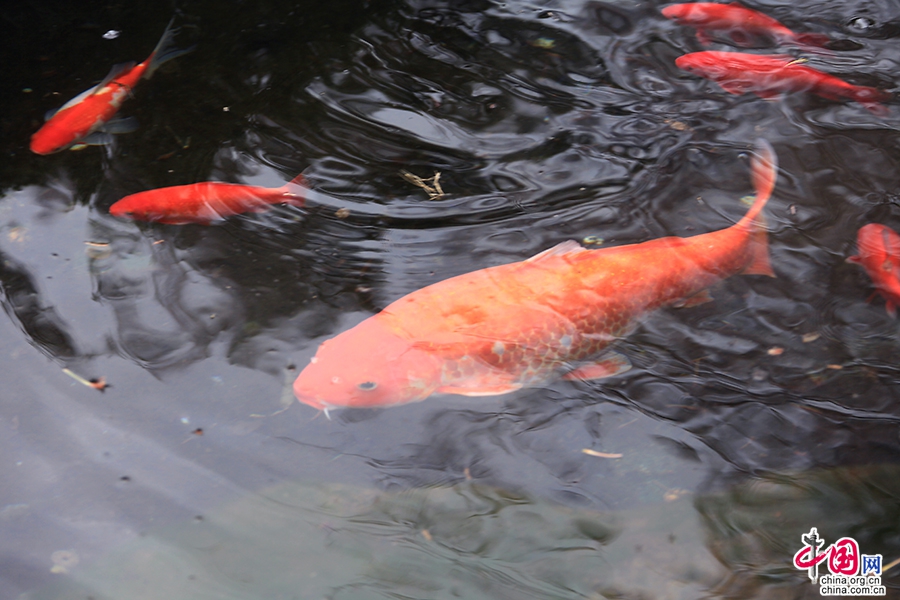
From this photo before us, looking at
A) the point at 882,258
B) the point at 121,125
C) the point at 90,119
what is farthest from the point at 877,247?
the point at 90,119

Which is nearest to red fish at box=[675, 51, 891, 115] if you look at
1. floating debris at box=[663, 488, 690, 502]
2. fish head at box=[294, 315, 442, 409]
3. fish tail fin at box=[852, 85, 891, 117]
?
fish tail fin at box=[852, 85, 891, 117]

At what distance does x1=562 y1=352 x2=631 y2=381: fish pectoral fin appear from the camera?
281 centimetres

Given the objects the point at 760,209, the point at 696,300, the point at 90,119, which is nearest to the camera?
the point at 696,300

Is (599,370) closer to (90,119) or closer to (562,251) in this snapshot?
(562,251)

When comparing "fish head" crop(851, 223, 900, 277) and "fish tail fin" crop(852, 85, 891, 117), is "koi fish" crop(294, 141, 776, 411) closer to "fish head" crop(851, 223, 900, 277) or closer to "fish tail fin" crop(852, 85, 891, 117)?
"fish head" crop(851, 223, 900, 277)

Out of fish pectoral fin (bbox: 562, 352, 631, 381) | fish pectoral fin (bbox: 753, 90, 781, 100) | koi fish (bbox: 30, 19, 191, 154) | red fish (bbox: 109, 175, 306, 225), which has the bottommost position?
fish pectoral fin (bbox: 562, 352, 631, 381)

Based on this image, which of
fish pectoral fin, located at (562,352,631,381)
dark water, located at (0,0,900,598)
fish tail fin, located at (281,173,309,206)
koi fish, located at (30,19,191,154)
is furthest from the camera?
koi fish, located at (30,19,191,154)

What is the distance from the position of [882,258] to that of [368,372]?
2676 millimetres

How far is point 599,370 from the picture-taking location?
111 inches

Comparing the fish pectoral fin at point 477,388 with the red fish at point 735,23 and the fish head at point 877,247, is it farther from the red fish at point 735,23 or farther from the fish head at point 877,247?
the red fish at point 735,23

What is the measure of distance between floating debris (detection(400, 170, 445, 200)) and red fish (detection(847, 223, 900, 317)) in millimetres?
2241

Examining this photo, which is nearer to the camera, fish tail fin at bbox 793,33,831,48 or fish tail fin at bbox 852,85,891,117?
fish tail fin at bbox 852,85,891,117

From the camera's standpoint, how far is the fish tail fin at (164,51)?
423 centimetres

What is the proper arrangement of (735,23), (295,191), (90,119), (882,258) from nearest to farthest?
(882,258) < (295,191) < (90,119) < (735,23)
